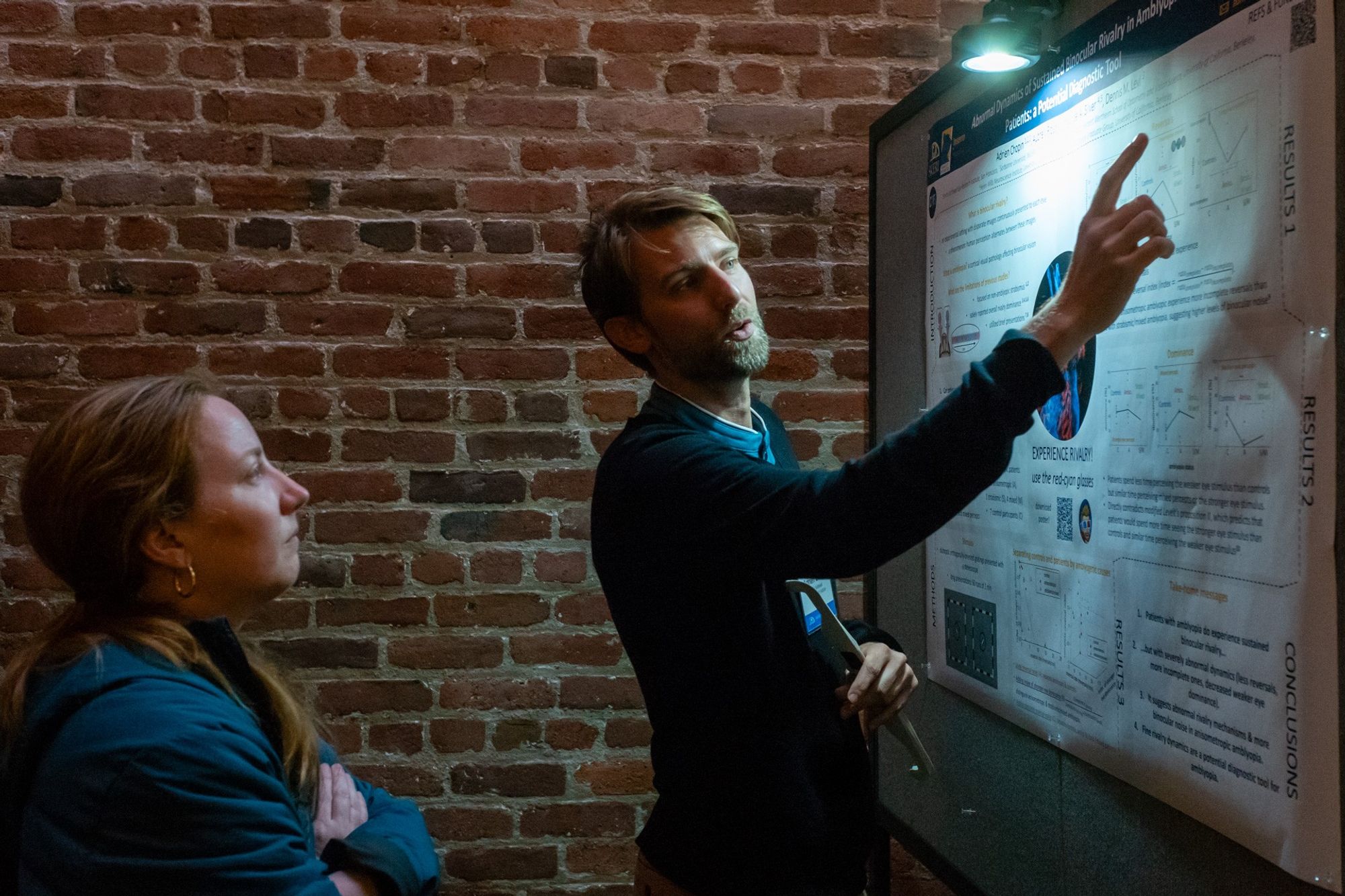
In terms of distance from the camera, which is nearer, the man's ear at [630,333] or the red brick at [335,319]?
the man's ear at [630,333]

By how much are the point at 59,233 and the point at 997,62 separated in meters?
1.71

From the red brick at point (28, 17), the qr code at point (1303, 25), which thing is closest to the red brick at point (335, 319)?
the red brick at point (28, 17)

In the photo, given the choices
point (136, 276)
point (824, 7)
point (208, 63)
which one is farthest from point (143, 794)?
point (824, 7)

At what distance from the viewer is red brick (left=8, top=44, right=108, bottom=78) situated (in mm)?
1957

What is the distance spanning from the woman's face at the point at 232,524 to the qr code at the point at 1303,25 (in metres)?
1.11

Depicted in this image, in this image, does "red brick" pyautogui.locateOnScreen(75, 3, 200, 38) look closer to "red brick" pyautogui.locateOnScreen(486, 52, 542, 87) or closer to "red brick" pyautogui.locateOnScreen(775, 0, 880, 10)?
"red brick" pyautogui.locateOnScreen(486, 52, 542, 87)

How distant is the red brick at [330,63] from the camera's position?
199 centimetres

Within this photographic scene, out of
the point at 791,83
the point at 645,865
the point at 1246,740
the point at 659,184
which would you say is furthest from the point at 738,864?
the point at 791,83

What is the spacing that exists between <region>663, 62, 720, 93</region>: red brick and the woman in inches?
46.4

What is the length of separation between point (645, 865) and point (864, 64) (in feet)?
5.12

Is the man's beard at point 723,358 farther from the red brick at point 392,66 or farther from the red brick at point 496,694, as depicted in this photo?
the red brick at point 392,66

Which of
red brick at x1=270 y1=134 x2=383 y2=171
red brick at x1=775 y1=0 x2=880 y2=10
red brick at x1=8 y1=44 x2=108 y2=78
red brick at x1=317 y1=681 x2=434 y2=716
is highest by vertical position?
red brick at x1=775 y1=0 x2=880 y2=10

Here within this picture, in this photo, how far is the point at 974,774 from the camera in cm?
143

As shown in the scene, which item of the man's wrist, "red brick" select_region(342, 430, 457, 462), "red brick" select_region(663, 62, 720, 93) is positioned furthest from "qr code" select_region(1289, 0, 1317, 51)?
"red brick" select_region(342, 430, 457, 462)
